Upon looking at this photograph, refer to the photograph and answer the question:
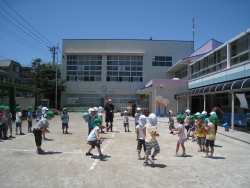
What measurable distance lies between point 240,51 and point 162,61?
23740 mm

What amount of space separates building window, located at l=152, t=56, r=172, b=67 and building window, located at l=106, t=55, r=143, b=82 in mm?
2445

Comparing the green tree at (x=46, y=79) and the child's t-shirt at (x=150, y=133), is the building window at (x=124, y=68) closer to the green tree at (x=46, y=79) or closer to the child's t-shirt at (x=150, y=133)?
the green tree at (x=46, y=79)

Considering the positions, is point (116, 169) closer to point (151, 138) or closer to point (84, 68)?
point (151, 138)

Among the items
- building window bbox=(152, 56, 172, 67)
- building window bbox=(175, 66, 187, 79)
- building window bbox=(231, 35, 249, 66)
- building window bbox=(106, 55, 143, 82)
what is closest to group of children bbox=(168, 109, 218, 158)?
building window bbox=(231, 35, 249, 66)

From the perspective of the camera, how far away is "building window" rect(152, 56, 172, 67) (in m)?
39.8

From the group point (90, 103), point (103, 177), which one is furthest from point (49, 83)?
point (103, 177)

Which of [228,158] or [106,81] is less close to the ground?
[106,81]

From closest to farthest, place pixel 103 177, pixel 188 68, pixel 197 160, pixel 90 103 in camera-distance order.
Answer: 1. pixel 103 177
2. pixel 197 160
3. pixel 188 68
4. pixel 90 103

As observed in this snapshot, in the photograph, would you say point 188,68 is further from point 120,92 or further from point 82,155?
point 82,155

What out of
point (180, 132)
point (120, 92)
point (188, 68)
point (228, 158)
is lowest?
point (228, 158)

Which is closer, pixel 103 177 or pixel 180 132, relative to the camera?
pixel 103 177

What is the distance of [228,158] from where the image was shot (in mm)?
7402

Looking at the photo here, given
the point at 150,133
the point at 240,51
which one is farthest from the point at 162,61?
the point at 150,133

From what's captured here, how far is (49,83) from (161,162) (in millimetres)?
33752
